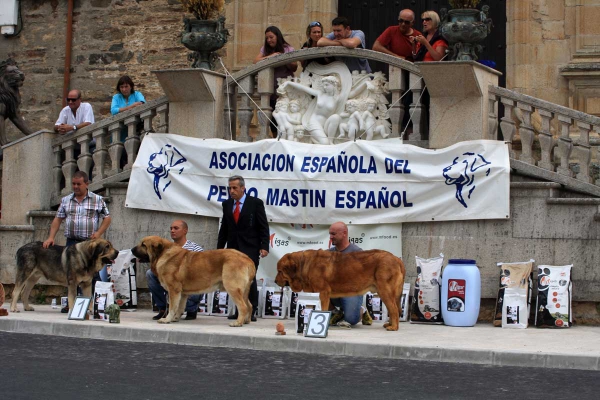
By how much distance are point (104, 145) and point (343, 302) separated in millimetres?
4739

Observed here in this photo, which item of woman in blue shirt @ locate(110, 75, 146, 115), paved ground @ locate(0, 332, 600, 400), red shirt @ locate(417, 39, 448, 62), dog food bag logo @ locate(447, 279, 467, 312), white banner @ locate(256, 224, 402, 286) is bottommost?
paved ground @ locate(0, 332, 600, 400)

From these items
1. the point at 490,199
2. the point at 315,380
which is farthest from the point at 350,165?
the point at 315,380

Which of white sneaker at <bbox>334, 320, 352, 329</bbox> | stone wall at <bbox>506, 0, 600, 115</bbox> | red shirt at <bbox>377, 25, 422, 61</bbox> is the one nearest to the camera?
white sneaker at <bbox>334, 320, 352, 329</bbox>

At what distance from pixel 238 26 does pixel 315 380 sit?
1123 centimetres

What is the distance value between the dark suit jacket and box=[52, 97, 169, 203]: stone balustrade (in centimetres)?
252

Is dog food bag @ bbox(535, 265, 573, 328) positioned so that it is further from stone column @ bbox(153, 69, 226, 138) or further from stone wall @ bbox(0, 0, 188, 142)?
Answer: stone wall @ bbox(0, 0, 188, 142)

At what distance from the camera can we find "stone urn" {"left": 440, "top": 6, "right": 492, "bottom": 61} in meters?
14.5

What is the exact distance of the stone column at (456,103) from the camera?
47.8ft

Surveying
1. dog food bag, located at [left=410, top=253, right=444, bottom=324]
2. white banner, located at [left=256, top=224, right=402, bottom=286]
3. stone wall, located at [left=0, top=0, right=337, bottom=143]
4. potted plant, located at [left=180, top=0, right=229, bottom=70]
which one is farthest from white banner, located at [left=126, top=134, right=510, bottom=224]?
stone wall, located at [left=0, top=0, right=337, bottom=143]

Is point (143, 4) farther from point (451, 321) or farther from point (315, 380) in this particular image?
point (315, 380)

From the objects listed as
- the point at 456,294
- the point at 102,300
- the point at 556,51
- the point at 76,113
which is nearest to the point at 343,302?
the point at 456,294

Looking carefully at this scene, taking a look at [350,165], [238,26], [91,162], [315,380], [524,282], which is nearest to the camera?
[315,380]

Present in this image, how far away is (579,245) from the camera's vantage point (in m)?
14.1

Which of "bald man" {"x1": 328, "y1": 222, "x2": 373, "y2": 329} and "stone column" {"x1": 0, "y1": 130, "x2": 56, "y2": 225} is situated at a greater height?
"stone column" {"x1": 0, "y1": 130, "x2": 56, "y2": 225}
